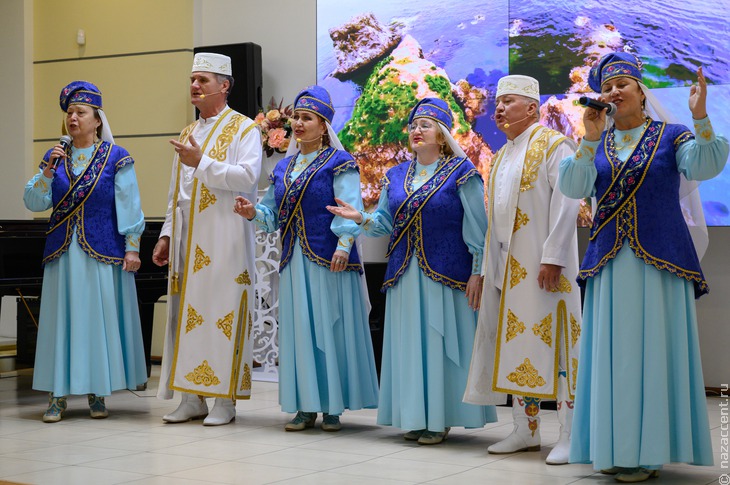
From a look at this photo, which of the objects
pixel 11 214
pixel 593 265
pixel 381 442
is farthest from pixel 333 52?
pixel 593 265

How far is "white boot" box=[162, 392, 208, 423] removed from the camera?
5.22m

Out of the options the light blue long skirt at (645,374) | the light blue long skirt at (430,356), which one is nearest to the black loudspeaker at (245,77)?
the light blue long skirt at (430,356)

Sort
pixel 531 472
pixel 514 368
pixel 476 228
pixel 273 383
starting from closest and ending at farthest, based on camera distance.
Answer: pixel 531 472 → pixel 514 368 → pixel 476 228 → pixel 273 383

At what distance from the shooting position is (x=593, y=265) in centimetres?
376

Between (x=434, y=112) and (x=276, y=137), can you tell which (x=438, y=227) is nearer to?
(x=434, y=112)

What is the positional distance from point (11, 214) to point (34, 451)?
4.70 metres

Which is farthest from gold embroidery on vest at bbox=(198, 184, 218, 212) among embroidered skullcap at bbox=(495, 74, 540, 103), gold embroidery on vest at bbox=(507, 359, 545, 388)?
gold embroidery on vest at bbox=(507, 359, 545, 388)

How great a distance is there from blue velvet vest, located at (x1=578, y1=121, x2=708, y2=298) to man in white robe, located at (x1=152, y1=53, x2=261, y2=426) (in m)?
1.96

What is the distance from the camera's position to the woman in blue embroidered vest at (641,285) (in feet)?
11.7

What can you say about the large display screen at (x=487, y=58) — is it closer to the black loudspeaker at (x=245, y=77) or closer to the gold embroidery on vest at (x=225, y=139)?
the black loudspeaker at (x=245, y=77)

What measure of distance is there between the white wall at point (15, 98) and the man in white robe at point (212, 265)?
4.05m

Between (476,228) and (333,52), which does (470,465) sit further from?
(333,52)

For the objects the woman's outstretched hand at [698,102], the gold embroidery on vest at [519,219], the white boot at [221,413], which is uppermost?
the woman's outstretched hand at [698,102]

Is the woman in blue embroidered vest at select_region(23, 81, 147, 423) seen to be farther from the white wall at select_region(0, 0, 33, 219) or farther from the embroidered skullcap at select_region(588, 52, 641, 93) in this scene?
the white wall at select_region(0, 0, 33, 219)
